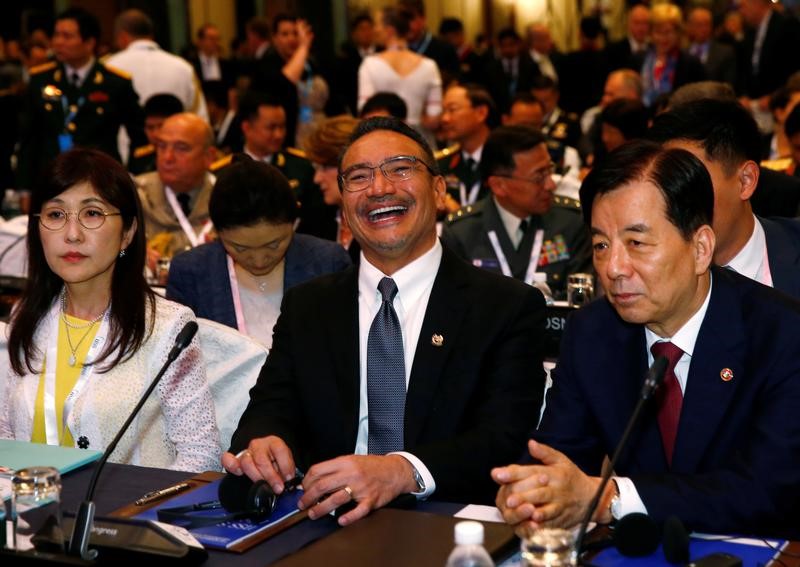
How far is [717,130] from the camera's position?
9.82ft

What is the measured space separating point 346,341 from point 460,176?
153 inches

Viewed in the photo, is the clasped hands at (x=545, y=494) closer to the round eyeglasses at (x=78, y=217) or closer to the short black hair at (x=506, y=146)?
the round eyeglasses at (x=78, y=217)

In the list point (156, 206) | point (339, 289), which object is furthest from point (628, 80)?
point (339, 289)

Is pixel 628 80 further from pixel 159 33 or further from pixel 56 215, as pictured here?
pixel 159 33

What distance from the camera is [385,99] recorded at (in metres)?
6.51

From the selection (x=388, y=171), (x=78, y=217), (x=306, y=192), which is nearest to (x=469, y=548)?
(x=388, y=171)

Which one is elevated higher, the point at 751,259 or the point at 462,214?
the point at 751,259

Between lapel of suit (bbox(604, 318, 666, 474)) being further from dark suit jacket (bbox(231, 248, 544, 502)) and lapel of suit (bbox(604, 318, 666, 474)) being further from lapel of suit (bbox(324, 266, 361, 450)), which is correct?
lapel of suit (bbox(324, 266, 361, 450))

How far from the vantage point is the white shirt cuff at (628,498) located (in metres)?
2.06

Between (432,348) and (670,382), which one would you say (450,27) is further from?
(670,382)

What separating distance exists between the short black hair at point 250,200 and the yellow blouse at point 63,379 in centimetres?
88

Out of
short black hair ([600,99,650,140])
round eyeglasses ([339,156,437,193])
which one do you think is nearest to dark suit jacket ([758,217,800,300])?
round eyeglasses ([339,156,437,193])

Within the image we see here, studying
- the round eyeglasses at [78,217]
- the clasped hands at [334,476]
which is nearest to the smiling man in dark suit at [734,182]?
the clasped hands at [334,476]

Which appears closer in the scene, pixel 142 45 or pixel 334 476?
pixel 334 476
